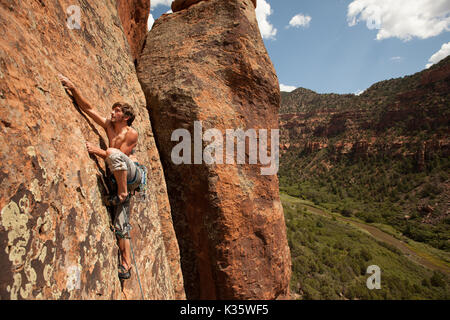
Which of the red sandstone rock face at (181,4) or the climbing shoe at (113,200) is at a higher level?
the red sandstone rock face at (181,4)

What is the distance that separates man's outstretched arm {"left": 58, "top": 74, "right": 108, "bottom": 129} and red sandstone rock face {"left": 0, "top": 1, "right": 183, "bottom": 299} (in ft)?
0.32

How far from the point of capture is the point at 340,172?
5512cm

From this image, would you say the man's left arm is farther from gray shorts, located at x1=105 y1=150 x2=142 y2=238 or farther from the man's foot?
the man's foot

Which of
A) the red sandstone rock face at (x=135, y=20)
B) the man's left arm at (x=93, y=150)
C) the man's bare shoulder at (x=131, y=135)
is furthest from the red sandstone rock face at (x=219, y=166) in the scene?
the man's left arm at (x=93, y=150)

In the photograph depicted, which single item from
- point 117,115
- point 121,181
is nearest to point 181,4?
point 117,115

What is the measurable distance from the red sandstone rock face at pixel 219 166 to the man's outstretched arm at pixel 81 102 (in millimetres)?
2163

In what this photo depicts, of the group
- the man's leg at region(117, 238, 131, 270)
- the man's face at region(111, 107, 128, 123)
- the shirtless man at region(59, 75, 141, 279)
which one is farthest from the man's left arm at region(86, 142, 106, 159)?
the man's leg at region(117, 238, 131, 270)

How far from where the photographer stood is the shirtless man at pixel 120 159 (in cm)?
278

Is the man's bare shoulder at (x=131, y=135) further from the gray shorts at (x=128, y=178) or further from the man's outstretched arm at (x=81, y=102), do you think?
the gray shorts at (x=128, y=178)
